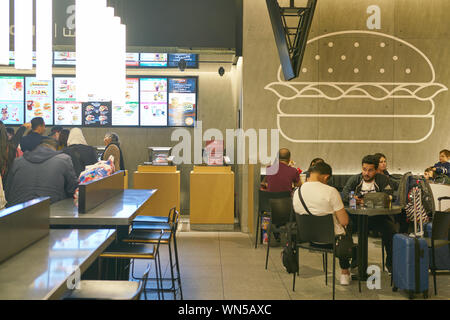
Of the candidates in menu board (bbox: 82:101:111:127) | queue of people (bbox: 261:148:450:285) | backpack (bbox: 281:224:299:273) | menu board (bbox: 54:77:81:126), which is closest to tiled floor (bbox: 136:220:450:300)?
backpack (bbox: 281:224:299:273)

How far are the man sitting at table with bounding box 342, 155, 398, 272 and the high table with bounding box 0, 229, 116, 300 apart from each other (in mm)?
3328

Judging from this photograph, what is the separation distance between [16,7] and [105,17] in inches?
28.5

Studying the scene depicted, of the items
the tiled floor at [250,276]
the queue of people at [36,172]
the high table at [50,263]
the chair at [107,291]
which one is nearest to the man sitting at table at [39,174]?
the queue of people at [36,172]

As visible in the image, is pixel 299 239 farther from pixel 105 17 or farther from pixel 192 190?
pixel 192 190

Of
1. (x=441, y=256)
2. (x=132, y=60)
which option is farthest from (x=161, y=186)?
(x=441, y=256)

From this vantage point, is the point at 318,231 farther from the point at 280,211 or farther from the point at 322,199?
the point at 280,211

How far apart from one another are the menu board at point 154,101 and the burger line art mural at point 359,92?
2629mm

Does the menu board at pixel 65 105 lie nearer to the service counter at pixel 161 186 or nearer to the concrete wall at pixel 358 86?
the service counter at pixel 161 186

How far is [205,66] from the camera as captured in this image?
403 inches

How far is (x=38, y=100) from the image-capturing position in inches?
403

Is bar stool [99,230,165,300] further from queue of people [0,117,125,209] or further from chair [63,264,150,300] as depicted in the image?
chair [63,264,150,300]

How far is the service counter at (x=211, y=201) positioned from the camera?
8586 mm

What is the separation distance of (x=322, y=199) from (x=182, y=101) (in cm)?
596

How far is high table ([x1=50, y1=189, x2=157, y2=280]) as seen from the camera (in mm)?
3982
